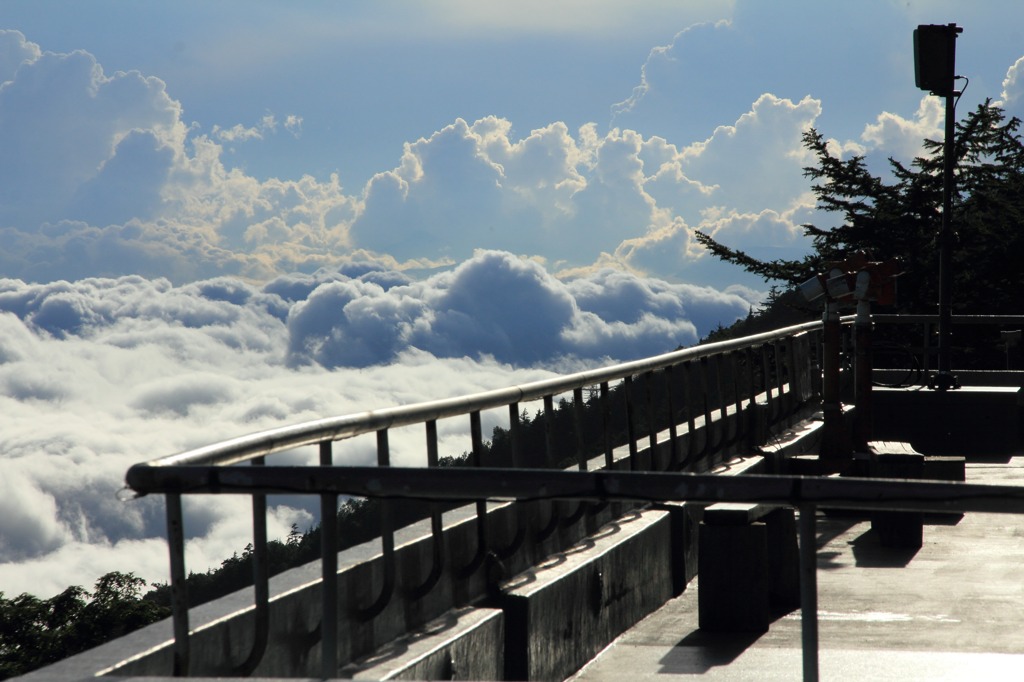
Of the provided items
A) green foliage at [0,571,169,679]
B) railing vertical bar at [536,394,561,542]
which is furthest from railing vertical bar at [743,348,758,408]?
green foliage at [0,571,169,679]

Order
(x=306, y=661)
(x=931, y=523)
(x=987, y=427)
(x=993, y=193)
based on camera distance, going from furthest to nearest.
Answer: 1. (x=993, y=193)
2. (x=987, y=427)
3. (x=931, y=523)
4. (x=306, y=661)

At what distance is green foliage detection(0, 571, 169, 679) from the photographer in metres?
65.0

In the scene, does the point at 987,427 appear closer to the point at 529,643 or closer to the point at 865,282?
the point at 865,282

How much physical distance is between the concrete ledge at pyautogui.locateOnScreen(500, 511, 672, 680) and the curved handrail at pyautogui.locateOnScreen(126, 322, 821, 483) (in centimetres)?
79

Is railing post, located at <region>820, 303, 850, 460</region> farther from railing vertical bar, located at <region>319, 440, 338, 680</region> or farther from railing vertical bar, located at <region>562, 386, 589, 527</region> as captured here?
railing vertical bar, located at <region>319, 440, 338, 680</region>

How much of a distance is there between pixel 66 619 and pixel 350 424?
258 feet

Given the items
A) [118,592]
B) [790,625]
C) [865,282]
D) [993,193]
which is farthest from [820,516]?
[118,592]

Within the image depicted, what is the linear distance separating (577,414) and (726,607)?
120 centimetres

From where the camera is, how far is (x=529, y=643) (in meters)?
5.61

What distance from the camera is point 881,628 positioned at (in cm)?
687

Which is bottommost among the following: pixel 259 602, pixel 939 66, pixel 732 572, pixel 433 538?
pixel 732 572

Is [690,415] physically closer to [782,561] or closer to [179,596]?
[782,561]

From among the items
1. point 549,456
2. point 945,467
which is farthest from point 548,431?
point 945,467

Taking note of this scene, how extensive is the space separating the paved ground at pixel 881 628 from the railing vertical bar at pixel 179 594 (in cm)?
262
